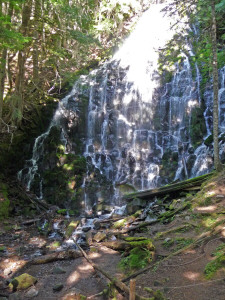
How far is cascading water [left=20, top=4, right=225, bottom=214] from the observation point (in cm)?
1223

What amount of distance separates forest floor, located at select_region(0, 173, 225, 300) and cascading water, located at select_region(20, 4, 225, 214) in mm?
4363

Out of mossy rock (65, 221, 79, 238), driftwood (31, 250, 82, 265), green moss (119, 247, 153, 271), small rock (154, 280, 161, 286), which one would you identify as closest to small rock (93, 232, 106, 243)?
driftwood (31, 250, 82, 265)

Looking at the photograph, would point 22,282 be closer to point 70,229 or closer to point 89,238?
point 89,238

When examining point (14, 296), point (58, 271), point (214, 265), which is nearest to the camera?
point (214, 265)

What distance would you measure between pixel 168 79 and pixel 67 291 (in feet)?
44.5

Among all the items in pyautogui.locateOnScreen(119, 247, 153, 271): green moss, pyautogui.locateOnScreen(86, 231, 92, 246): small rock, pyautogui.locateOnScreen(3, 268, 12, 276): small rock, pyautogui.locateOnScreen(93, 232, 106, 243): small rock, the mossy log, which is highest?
the mossy log

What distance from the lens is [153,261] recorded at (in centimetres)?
446

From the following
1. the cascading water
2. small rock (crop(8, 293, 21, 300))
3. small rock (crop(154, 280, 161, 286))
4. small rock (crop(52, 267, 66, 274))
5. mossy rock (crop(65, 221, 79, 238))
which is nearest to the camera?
small rock (crop(154, 280, 161, 286))

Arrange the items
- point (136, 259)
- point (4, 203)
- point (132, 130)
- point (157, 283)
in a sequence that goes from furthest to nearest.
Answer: point (132, 130) < point (4, 203) < point (136, 259) < point (157, 283)

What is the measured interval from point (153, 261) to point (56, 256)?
2605 mm

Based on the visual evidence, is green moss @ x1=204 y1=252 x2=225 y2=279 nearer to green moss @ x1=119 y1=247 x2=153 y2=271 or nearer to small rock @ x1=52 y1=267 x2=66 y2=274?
green moss @ x1=119 y1=247 x2=153 y2=271

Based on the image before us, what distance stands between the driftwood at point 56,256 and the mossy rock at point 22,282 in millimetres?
881

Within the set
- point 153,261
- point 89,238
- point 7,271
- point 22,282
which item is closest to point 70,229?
point 89,238

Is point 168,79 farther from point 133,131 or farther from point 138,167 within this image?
point 138,167
